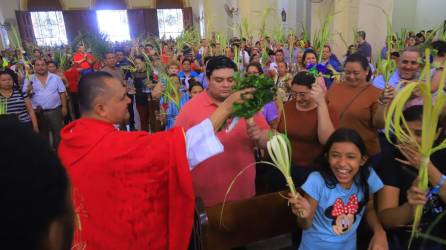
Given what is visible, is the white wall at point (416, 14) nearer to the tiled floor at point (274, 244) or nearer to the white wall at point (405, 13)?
the white wall at point (405, 13)

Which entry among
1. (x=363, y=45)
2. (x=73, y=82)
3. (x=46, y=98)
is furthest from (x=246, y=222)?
(x=363, y=45)

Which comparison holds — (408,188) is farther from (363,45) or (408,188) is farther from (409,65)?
(363,45)

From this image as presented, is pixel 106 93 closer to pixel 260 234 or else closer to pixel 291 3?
pixel 260 234

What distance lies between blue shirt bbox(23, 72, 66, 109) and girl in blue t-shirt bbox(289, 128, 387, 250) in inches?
206

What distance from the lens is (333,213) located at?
2.01 m

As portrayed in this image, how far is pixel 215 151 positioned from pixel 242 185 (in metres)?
0.89

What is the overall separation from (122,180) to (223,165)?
0.96 meters

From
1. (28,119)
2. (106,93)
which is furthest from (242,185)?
(28,119)

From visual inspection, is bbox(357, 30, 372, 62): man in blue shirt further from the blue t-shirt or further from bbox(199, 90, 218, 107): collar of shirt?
the blue t-shirt

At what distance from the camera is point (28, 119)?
16.4 ft

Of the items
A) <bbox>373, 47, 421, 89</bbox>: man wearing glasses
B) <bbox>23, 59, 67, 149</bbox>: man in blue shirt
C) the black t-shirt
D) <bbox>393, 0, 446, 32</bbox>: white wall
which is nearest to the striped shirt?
<bbox>23, 59, 67, 149</bbox>: man in blue shirt

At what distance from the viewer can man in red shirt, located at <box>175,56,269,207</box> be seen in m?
2.49

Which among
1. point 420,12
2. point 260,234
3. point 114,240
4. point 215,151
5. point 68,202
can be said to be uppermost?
point 420,12

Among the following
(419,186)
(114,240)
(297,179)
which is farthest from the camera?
(297,179)
